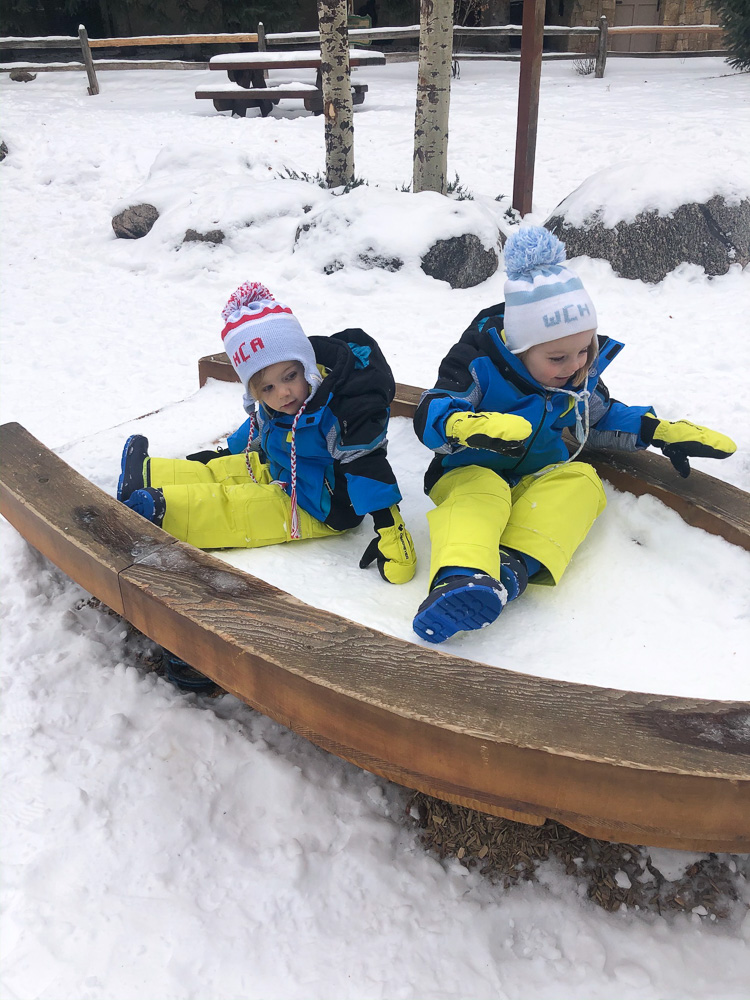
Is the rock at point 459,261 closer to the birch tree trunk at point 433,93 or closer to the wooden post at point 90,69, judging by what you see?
the birch tree trunk at point 433,93

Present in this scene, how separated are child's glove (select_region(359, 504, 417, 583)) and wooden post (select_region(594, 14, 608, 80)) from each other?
43.1ft

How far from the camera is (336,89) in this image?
21.4 ft

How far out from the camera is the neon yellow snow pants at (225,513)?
7.79 feet

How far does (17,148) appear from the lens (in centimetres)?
929

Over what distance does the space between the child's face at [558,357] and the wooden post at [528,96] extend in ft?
15.1

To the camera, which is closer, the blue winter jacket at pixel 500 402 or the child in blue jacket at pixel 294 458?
the blue winter jacket at pixel 500 402

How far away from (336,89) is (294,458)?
5370 mm

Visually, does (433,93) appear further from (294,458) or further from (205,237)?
(294,458)

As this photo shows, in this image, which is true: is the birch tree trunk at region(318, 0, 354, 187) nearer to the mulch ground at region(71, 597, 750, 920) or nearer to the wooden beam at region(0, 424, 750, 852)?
the wooden beam at region(0, 424, 750, 852)

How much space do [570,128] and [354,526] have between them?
8.73 meters

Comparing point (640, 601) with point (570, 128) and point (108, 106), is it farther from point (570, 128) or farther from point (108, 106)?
point (108, 106)


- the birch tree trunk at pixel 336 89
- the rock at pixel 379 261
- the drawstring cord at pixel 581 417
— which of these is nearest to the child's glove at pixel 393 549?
the drawstring cord at pixel 581 417

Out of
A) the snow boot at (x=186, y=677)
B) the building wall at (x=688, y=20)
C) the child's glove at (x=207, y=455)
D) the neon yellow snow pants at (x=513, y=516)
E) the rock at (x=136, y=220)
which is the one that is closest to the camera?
the neon yellow snow pants at (x=513, y=516)

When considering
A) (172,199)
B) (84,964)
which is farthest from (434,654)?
(172,199)
